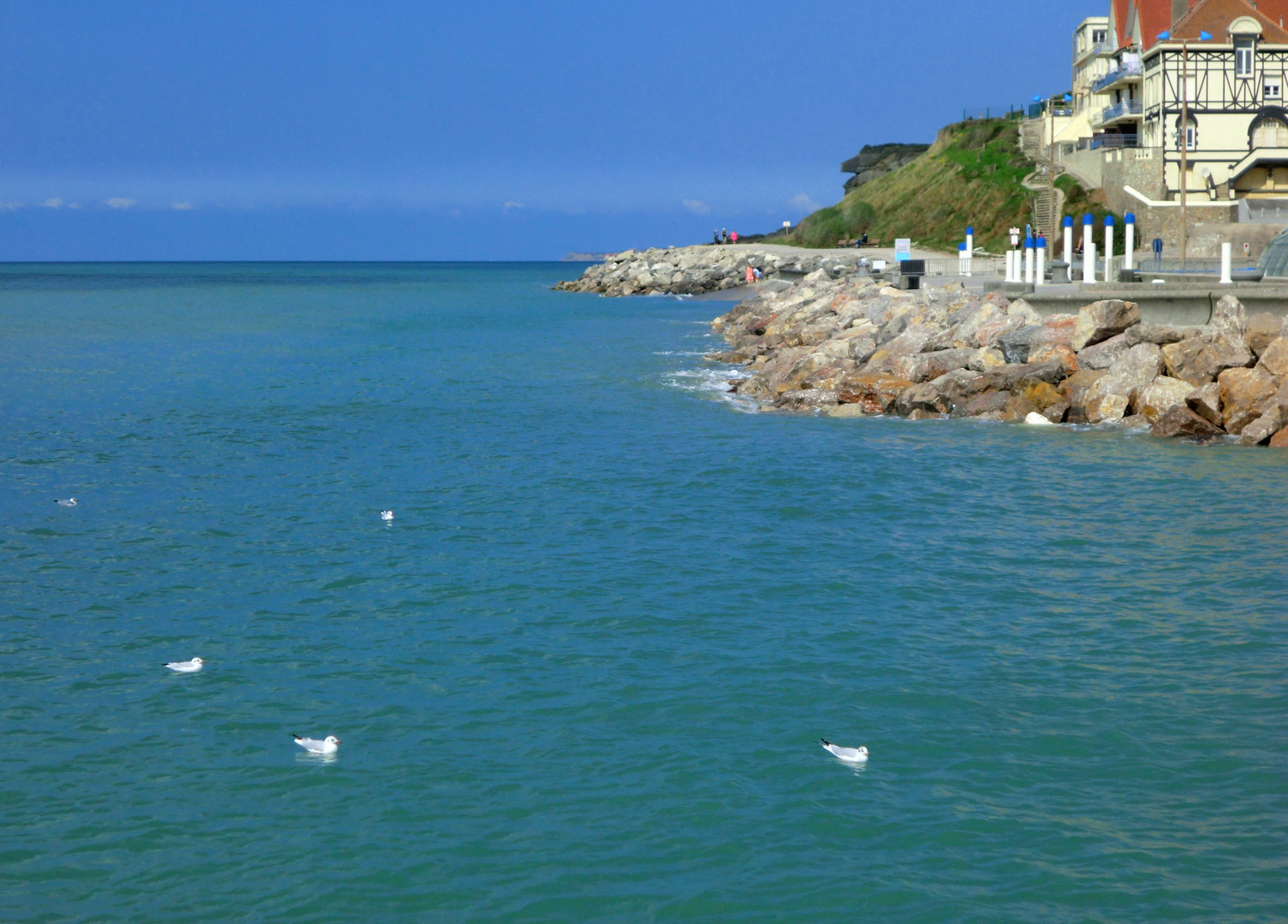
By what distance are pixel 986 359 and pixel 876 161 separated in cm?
10059

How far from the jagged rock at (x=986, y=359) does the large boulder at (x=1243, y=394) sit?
460 cm

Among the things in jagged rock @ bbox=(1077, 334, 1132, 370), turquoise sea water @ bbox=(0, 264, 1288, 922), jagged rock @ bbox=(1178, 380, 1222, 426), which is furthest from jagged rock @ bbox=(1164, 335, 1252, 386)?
turquoise sea water @ bbox=(0, 264, 1288, 922)

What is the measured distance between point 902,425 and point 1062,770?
49.4ft

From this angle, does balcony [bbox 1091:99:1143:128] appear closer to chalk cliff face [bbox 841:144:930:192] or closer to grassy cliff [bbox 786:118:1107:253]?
grassy cliff [bbox 786:118:1107:253]

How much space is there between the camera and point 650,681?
1039 centimetres

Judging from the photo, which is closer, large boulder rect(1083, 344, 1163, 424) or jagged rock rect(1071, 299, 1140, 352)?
large boulder rect(1083, 344, 1163, 424)

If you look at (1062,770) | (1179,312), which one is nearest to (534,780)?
(1062,770)

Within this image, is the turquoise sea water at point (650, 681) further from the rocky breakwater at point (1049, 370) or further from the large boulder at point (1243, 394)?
the rocky breakwater at point (1049, 370)

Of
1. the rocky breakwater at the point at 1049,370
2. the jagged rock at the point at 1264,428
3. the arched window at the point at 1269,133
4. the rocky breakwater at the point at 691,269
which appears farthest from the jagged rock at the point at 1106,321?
the rocky breakwater at the point at 691,269

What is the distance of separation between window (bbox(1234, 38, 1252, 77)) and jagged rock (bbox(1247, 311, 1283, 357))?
4269cm

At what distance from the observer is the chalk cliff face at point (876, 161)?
11519 centimetres

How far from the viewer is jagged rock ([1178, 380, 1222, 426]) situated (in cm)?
2112

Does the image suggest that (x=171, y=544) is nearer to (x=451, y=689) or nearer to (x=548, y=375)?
(x=451, y=689)

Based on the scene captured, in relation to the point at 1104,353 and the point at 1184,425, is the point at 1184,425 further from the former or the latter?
the point at 1104,353
